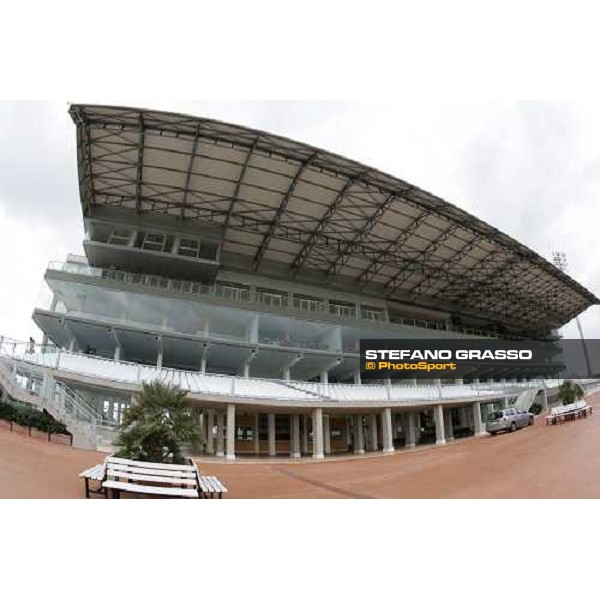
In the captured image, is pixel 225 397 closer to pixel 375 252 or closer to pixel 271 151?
pixel 271 151

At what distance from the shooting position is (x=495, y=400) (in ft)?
110

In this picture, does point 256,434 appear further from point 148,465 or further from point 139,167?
point 148,465

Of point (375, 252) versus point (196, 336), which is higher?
point (375, 252)

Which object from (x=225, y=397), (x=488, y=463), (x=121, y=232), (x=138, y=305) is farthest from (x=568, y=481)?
(x=121, y=232)

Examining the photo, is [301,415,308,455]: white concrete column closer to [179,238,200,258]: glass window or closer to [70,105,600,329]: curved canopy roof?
[70,105,600,329]: curved canopy roof

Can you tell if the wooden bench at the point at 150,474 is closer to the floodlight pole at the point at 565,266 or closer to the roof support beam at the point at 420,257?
the roof support beam at the point at 420,257

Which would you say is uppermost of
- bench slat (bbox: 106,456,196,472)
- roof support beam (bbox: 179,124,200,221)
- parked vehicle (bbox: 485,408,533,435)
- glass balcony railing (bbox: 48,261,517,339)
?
roof support beam (bbox: 179,124,200,221)

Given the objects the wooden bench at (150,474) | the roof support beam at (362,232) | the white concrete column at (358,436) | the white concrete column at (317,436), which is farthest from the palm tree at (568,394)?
the wooden bench at (150,474)

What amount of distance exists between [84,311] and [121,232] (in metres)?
7.59

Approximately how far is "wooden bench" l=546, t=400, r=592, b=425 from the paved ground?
7.82 metres

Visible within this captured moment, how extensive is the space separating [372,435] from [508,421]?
914 cm

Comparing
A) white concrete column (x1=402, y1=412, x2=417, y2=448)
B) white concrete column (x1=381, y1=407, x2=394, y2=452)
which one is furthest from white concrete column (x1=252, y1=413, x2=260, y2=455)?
white concrete column (x1=402, y1=412, x2=417, y2=448)

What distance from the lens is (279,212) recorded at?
31.0 metres

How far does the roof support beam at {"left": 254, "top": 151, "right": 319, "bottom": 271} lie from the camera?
26611mm
